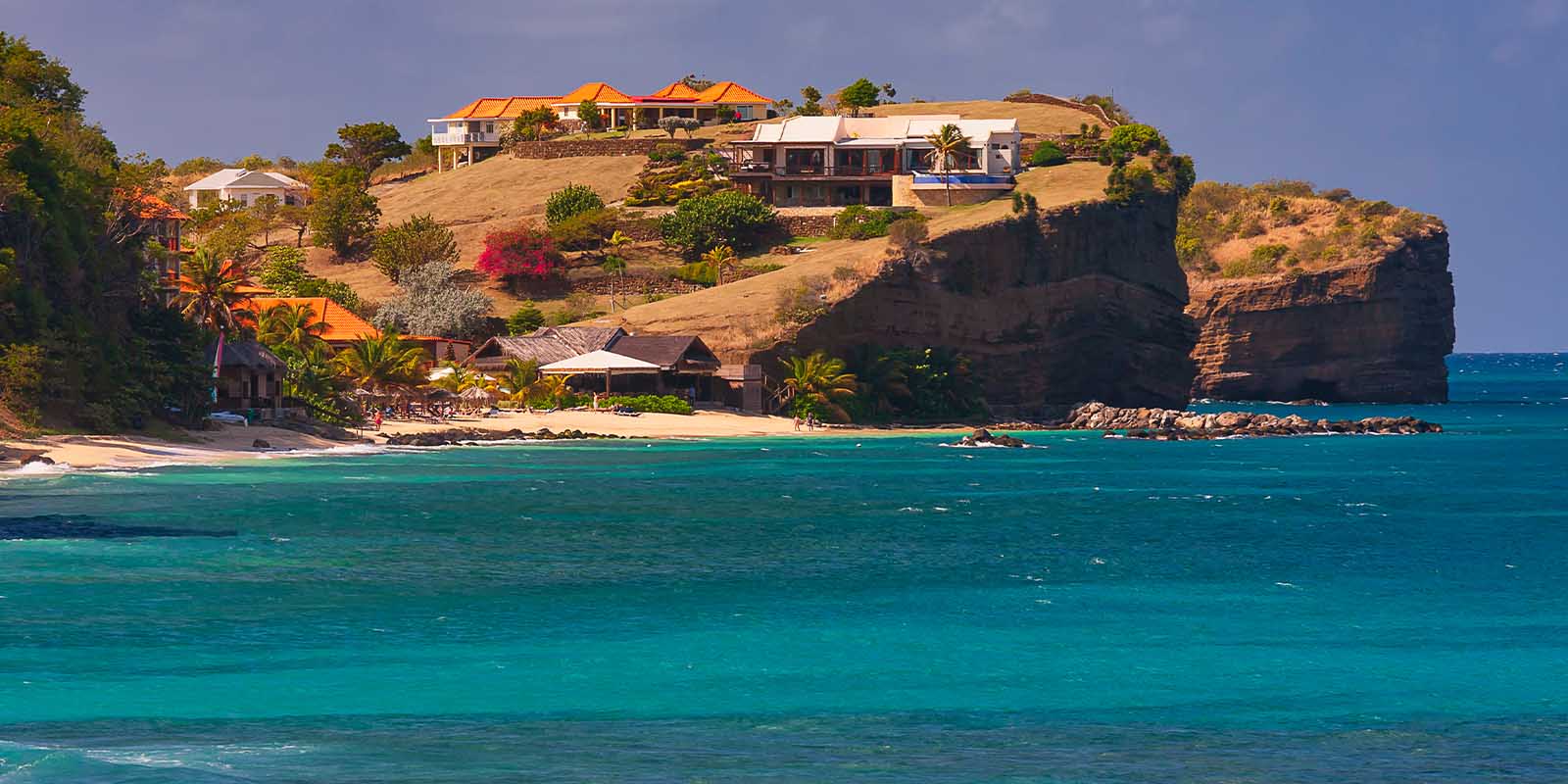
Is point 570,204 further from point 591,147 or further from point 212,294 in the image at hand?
point 212,294

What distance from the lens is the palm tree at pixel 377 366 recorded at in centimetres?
7088

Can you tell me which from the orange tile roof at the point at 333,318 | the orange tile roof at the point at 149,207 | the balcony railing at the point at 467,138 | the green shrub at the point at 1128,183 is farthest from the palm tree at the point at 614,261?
the balcony railing at the point at 467,138

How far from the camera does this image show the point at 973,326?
92.0 metres

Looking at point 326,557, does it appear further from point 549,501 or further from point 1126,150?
point 1126,150

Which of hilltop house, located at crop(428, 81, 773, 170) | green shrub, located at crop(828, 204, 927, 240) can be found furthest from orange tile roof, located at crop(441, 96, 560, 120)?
green shrub, located at crop(828, 204, 927, 240)

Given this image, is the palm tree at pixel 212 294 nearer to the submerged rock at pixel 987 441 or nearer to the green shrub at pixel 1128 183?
→ the submerged rock at pixel 987 441

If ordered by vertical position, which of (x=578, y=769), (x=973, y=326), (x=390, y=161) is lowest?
(x=578, y=769)

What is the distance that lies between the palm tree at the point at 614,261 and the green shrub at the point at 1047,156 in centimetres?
2719

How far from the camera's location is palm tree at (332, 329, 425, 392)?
70.9 m

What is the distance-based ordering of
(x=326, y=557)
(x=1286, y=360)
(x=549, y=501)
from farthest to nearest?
1. (x=1286, y=360)
2. (x=549, y=501)
3. (x=326, y=557)

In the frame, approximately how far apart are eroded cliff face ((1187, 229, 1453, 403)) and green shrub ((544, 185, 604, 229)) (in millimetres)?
50995

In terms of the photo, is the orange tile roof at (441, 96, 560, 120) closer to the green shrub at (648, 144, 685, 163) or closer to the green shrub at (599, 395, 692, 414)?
the green shrub at (648, 144, 685, 163)

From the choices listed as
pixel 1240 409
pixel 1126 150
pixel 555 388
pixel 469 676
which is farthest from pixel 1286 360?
pixel 469 676

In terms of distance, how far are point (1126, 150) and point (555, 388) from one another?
48013 millimetres
